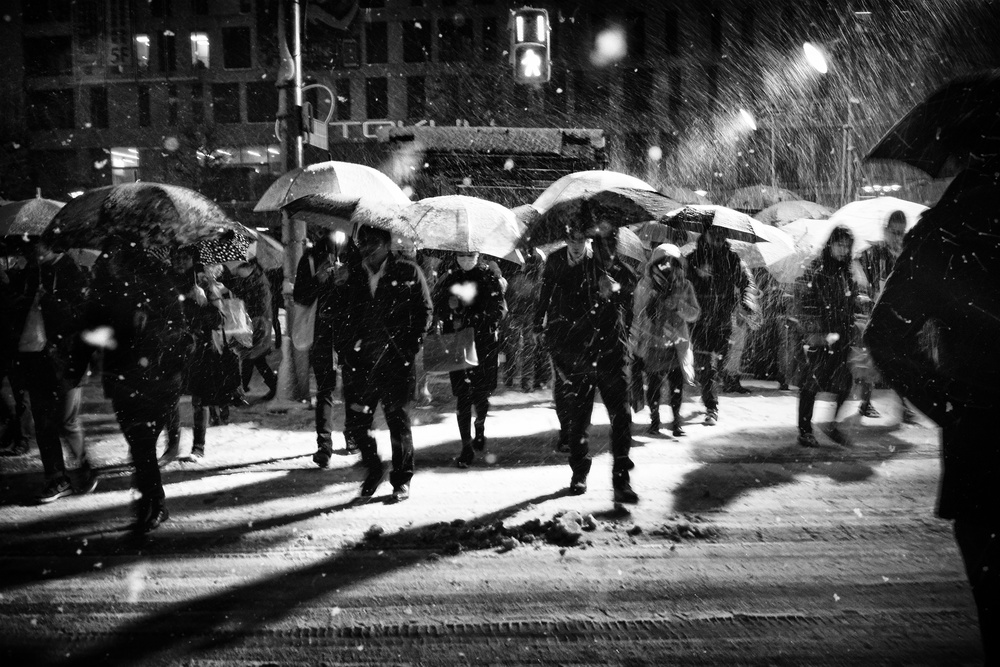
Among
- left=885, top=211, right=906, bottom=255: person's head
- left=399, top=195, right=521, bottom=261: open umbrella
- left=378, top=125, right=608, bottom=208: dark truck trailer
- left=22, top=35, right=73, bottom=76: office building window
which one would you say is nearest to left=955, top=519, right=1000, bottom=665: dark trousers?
left=399, top=195, right=521, bottom=261: open umbrella

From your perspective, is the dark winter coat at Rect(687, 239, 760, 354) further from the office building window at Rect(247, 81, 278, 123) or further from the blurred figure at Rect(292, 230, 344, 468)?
the office building window at Rect(247, 81, 278, 123)

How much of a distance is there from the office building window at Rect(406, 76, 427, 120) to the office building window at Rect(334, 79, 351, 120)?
3789 millimetres

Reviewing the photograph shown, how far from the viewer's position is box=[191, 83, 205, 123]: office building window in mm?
43281

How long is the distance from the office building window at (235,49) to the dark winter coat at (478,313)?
4213 cm

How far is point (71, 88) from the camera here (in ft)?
146

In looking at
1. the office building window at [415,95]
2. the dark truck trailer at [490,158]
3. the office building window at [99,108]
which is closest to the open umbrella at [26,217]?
the dark truck trailer at [490,158]

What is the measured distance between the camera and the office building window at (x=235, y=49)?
1702 inches

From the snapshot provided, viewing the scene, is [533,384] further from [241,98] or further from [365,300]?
[241,98]

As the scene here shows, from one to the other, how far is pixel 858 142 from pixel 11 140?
4135 cm

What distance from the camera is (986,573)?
7.99 feet

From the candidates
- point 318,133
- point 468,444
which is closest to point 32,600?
point 468,444

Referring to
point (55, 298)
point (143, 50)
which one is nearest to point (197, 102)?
point (143, 50)

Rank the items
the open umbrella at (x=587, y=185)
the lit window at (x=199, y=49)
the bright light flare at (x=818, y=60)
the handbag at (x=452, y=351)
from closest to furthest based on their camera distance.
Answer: the open umbrella at (x=587, y=185) → the handbag at (x=452, y=351) → the bright light flare at (x=818, y=60) → the lit window at (x=199, y=49)

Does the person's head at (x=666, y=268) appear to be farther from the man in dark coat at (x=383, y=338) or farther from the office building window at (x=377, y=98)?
the office building window at (x=377, y=98)
